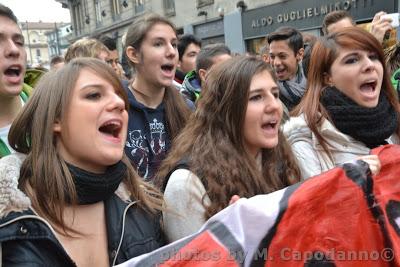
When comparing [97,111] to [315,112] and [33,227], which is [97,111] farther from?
[315,112]

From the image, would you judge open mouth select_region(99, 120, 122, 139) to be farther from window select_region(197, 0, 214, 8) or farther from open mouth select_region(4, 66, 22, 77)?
window select_region(197, 0, 214, 8)

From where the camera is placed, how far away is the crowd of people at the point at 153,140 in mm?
1525

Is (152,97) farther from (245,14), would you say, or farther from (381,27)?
(245,14)

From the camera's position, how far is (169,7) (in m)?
18.3

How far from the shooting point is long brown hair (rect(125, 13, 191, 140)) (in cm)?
277

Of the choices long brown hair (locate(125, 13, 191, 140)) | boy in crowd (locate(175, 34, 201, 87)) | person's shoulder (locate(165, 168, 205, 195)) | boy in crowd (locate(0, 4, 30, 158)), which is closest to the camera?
person's shoulder (locate(165, 168, 205, 195))

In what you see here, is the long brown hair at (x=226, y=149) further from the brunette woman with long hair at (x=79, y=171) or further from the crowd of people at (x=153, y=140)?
the brunette woman with long hair at (x=79, y=171)

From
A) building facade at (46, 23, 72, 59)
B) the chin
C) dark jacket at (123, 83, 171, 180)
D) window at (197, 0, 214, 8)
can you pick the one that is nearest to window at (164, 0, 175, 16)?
window at (197, 0, 214, 8)

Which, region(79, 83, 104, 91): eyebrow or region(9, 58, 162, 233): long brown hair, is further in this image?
region(79, 83, 104, 91): eyebrow

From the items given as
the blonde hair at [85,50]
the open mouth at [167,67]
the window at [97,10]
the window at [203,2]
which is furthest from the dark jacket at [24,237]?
the window at [97,10]

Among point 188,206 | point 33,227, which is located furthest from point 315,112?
point 33,227

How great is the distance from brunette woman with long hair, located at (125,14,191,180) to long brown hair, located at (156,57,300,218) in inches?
21.0

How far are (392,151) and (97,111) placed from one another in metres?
1.25

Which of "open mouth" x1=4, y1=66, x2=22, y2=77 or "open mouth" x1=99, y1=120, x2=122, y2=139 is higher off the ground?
"open mouth" x1=4, y1=66, x2=22, y2=77
